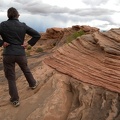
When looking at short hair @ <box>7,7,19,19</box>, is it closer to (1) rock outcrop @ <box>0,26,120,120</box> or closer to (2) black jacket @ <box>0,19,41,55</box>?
(2) black jacket @ <box>0,19,41,55</box>

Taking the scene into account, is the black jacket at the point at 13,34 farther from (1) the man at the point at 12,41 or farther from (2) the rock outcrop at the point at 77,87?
(2) the rock outcrop at the point at 77,87

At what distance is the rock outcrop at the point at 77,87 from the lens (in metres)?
5.99

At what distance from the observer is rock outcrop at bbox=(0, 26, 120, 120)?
236 inches

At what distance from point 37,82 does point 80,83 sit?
134cm

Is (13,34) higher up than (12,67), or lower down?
higher up

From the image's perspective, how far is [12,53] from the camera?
645 cm

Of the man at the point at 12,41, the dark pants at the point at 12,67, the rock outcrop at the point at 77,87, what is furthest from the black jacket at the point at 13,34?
the rock outcrop at the point at 77,87

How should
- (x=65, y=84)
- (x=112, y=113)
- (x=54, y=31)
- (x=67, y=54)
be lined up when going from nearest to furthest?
1. (x=112, y=113)
2. (x=65, y=84)
3. (x=67, y=54)
4. (x=54, y=31)

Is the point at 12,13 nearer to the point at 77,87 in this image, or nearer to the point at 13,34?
the point at 13,34

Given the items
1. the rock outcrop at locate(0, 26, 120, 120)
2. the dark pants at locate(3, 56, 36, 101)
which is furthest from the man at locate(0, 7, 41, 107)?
the rock outcrop at locate(0, 26, 120, 120)

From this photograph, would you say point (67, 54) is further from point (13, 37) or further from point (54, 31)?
point (54, 31)

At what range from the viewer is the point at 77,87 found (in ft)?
22.1

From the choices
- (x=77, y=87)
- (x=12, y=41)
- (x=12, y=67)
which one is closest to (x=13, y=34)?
(x=12, y=41)

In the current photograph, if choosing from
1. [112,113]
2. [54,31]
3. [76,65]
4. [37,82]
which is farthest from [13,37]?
[54,31]
